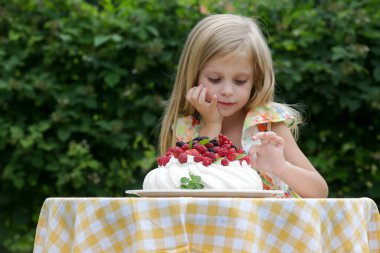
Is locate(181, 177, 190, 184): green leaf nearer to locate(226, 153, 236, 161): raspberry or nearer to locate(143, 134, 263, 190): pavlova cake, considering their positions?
locate(143, 134, 263, 190): pavlova cake

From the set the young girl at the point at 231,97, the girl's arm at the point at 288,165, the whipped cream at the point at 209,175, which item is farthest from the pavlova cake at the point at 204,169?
the young girl at the point at 231,97

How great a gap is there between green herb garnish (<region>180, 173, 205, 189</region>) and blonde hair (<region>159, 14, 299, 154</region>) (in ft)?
3.25

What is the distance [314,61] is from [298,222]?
299 centimetres

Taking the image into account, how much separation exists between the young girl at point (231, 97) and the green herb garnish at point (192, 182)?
2.56 feet

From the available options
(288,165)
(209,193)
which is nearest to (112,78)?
(288,165)

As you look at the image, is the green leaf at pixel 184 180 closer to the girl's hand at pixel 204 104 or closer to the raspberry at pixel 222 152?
the raspberry at pixel 222 152

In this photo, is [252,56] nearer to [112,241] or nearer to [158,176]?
[158,176]

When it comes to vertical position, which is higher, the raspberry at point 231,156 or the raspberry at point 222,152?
the raspberry at point 222,152

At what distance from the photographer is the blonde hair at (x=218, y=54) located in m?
3.17

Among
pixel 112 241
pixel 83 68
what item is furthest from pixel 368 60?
pixel 112 241

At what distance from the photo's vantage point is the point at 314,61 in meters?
4.87

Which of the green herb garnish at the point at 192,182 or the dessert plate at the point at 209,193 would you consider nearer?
the dessert plate at the point at 209,193

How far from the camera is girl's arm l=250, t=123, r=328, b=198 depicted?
102 inches

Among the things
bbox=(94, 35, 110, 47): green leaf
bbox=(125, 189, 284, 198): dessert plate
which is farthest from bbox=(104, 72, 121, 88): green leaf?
bbox=(125, 189, 284, 198): dessert plate
